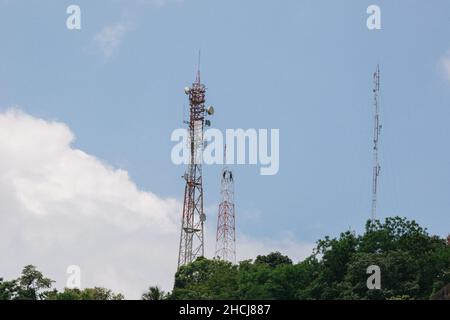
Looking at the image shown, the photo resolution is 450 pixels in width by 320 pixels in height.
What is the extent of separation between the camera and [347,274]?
228 feet

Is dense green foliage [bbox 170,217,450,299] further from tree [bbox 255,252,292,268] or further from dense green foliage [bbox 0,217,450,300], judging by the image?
tree [bbox 255,252,292,268]

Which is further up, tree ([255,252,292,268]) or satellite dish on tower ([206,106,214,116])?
satellite dish on tower ([206,106,214,116])

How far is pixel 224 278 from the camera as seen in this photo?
76562 mm

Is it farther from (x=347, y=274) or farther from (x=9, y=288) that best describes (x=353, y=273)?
(x=9, y=288)

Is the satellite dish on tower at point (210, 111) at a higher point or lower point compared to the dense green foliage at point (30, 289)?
higher

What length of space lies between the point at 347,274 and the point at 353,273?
887 millimetres

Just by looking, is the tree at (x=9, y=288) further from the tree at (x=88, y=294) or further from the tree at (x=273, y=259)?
the tree at (x=273, y=259)

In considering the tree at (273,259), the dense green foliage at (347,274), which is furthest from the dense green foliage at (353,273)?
the tree at (273,259)

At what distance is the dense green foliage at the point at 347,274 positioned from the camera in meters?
68.2

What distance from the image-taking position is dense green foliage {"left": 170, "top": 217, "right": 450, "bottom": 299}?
2682 inches

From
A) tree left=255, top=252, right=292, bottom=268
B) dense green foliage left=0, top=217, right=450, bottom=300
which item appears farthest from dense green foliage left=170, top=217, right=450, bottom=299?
tree left=255, top=252, right=292, bottom=268

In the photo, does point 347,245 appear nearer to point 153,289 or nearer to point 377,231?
point 377,231
